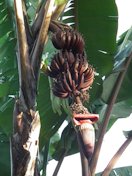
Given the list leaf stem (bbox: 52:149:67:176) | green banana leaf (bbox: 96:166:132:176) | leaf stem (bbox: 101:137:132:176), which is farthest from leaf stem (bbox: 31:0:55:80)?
green banana leaf (bbox: 96:166:132:176)

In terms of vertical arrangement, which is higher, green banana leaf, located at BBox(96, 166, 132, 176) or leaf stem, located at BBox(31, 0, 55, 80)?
leaf stem, located at BBox(31, 0, 55, 80)

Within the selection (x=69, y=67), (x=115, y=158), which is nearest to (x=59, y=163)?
(x=115, y=158)

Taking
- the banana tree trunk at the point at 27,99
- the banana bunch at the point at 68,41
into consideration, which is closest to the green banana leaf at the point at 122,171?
the banana tree trunk at the point at 27,99

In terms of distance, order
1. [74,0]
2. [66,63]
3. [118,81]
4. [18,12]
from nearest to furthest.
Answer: [66,63] → [18,12] → [74,0] → [118,81]

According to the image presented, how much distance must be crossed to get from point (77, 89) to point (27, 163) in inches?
10.6

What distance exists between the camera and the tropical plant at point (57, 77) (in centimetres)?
110

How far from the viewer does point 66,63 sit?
42.4 inches

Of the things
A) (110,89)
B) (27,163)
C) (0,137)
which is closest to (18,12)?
(27,163)

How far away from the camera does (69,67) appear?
1.09 meters

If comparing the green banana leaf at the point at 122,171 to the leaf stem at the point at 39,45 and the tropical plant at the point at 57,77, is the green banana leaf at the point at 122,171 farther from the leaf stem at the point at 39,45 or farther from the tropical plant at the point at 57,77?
the leaf stem at the point at 39,45

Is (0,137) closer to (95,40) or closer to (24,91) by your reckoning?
(95,40)

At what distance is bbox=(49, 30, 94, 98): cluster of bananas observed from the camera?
108cm

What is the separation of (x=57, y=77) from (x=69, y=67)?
0.17ft

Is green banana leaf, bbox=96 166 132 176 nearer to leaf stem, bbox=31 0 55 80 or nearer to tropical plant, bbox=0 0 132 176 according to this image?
tropical plant, bbox=0 0 132 176
